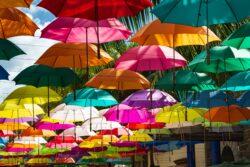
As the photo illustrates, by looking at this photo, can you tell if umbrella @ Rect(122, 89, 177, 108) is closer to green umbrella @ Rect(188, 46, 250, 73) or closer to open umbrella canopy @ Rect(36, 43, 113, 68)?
green umbrella @ Rect(188, 46, 250, 73)

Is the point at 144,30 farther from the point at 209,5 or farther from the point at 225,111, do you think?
the point at 225,111

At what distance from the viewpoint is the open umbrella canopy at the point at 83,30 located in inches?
343

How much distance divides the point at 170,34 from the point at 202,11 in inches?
97.1

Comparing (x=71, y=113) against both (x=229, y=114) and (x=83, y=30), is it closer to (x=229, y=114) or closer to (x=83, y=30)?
(x=229, y=114)

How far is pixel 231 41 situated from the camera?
984 centimetres

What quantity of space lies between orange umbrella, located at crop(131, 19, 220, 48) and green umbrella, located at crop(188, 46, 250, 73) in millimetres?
484

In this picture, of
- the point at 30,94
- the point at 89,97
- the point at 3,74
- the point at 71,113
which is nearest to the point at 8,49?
the point at 3,74

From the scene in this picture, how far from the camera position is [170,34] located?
32.3ft

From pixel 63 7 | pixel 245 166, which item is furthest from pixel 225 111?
pixel 63 7

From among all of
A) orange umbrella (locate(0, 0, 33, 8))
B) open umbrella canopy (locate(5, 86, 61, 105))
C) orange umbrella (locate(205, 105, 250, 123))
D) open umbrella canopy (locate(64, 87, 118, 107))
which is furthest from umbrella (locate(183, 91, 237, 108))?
orange umbrella (locate(0, 0, 33, 8))

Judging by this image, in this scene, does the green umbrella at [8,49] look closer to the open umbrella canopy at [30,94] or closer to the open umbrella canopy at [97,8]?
the open umbrella canopy at [97,8]

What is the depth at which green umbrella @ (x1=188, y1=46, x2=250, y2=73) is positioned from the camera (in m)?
10.4

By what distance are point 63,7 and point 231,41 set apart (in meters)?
4.09

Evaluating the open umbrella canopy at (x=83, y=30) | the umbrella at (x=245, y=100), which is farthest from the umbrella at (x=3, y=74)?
the umbrella at (x=245, y=100)
